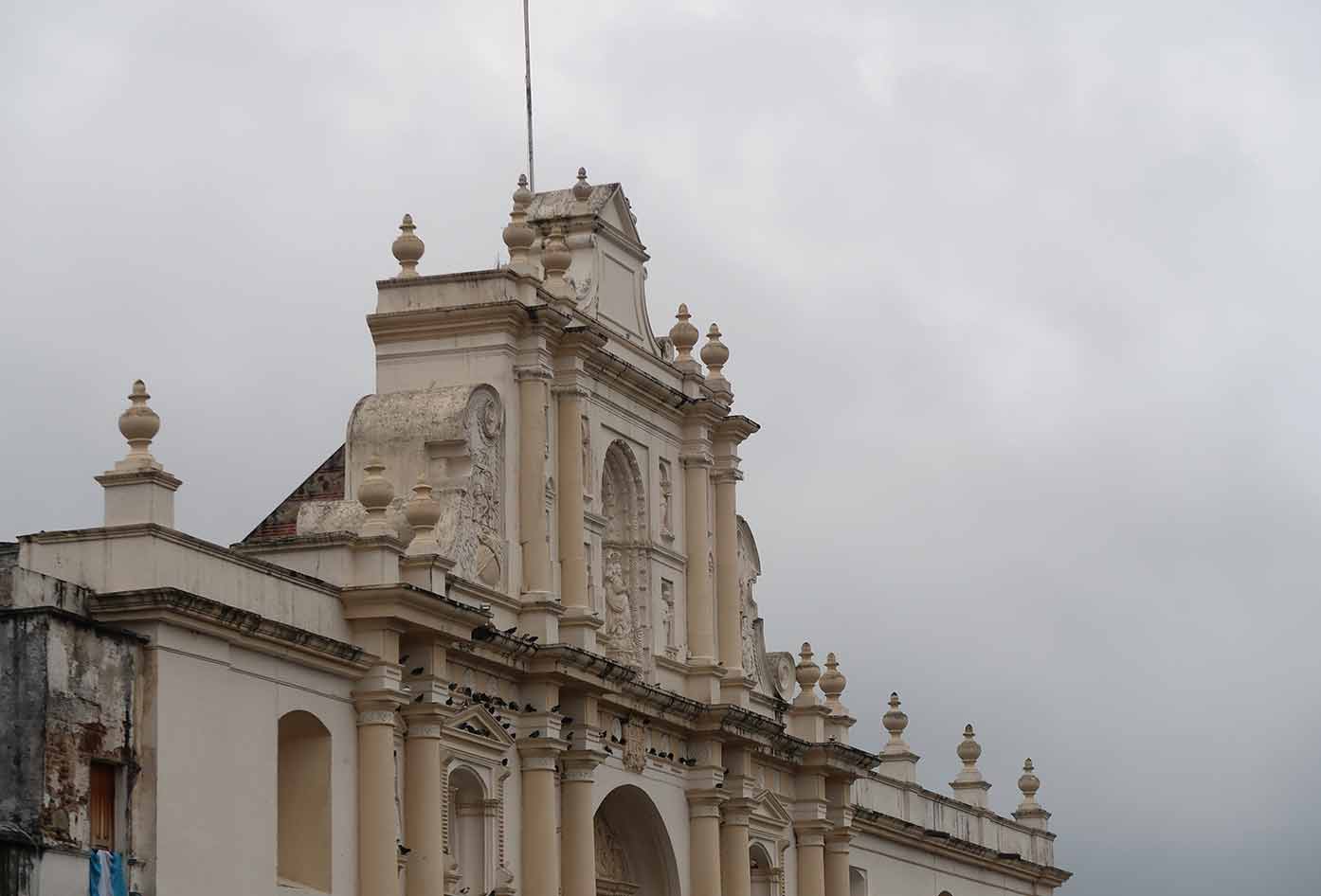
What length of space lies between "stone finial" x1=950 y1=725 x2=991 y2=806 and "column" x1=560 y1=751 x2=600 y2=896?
2112cm

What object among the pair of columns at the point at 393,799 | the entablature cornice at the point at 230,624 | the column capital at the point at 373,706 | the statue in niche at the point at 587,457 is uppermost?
the statue in niche at the point at 587,457

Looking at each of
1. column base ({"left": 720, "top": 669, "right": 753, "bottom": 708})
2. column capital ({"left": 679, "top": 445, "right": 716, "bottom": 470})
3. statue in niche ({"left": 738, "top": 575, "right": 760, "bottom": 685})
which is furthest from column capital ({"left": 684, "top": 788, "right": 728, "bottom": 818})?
column capital ({"left": 679, "top": 445, "right": 716, "bottom": 470})

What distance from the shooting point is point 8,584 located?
27281 millimetres

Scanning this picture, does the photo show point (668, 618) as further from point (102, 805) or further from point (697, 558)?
point (102, 805)

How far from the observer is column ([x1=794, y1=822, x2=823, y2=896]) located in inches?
1759

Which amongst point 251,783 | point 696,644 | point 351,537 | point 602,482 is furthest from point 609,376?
point 251,783

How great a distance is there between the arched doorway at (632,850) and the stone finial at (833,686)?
657cm

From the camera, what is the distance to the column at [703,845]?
40.7 metres

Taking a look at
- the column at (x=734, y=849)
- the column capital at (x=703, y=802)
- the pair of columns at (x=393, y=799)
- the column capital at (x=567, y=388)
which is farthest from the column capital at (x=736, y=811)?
the pair of columns at (x=393, y=799)

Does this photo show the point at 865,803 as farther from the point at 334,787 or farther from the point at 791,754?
the point at 334,787

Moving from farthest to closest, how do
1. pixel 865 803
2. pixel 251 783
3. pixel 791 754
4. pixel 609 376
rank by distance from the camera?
pixel 865 803
pixel 791 754
pixel 609 376
pixel 251 783

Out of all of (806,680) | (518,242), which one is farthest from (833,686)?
(518,242)

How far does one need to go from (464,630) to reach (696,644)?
328 inches

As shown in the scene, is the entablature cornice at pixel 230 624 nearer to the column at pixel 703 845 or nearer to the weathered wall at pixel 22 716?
the weathered wall at pixel 22 716
